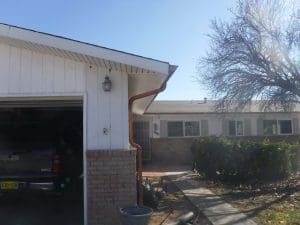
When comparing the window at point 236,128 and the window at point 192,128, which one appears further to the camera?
the window at point 236,128

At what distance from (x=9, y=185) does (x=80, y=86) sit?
249 cm

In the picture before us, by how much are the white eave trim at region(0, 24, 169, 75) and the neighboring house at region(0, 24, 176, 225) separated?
19 mm

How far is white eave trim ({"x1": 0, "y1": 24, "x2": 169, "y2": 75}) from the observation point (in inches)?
324

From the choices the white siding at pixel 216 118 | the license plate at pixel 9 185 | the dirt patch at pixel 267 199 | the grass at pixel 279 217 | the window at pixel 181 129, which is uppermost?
the white siding at pixel 216 118

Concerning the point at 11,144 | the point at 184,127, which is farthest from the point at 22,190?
the point at 184,127

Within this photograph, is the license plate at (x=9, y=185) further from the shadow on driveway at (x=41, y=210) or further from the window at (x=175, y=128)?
the window at (x=175, y=128)

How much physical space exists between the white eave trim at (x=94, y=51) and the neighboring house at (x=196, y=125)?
1394 centimetres

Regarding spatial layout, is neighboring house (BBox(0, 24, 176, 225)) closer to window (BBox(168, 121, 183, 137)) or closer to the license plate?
the license plate

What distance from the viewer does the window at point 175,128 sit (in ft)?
84.1

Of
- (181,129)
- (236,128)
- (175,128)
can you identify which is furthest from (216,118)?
(175,128)

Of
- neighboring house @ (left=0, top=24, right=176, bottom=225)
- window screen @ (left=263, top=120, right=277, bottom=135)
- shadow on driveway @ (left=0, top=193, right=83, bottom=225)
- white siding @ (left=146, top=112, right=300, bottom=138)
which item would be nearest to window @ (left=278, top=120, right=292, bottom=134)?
white siding @ (left=146, top=112, right=300, bottom=138)

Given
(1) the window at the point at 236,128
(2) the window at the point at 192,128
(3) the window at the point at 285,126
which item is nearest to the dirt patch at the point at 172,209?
(2) the window at the point at 192,128

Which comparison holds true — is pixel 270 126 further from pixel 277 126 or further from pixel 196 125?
pixel 196 125

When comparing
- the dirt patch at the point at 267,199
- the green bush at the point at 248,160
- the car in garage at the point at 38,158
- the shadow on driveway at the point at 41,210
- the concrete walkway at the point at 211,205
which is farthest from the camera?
the green bush at the point at 248,160
